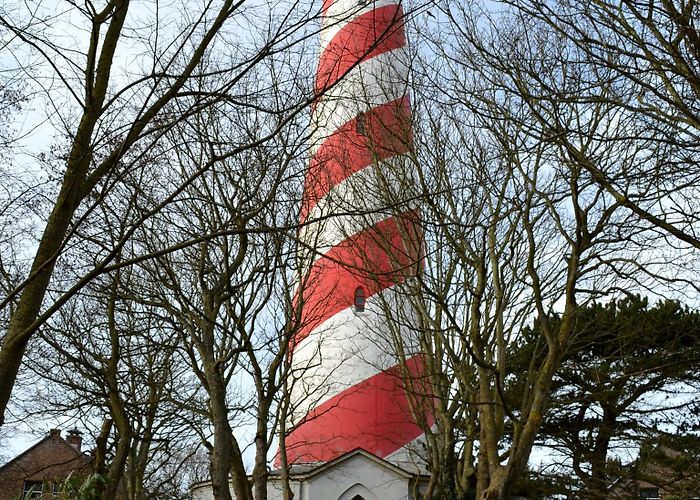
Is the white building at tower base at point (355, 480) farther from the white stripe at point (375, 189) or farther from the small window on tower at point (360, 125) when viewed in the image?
the small window on tower at point (360, 125)

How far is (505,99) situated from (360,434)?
339 inches

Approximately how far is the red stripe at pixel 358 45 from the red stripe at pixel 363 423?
19.4 feet

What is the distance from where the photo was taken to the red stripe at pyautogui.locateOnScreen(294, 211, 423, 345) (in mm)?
10867

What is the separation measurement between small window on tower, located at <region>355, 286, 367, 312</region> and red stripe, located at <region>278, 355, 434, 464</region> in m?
1.30

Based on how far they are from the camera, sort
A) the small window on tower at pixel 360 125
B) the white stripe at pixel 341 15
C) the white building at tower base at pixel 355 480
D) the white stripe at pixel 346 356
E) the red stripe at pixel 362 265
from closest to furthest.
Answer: the white stripe at pixel 341 15 → the red stripe at pixel 362 265 → the small window on tower at pixel 360 125 → the white stripe at pixel 346 356 → the white building at tower base at pixel 355 480

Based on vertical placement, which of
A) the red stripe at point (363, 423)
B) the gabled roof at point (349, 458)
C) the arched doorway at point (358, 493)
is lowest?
the arched doorway at point (358, 493)

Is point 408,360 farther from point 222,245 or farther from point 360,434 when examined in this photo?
point 222,245

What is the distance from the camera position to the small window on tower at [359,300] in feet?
52.3

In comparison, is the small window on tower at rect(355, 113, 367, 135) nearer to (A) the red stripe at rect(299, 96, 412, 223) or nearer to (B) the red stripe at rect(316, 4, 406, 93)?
(A) the red stripe at rect(299, 96, 412, 223)

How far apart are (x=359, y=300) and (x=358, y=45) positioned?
4.95 meters

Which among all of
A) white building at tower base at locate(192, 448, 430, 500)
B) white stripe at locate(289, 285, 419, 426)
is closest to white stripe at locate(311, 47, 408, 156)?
white stripe at locate(289, 285, 419, 426)

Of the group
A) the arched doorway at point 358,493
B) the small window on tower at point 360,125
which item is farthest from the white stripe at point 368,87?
the arched doorway at point 358,493

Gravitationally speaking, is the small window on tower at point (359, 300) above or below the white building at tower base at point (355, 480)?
above

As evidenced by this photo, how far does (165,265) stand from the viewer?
348 inches
